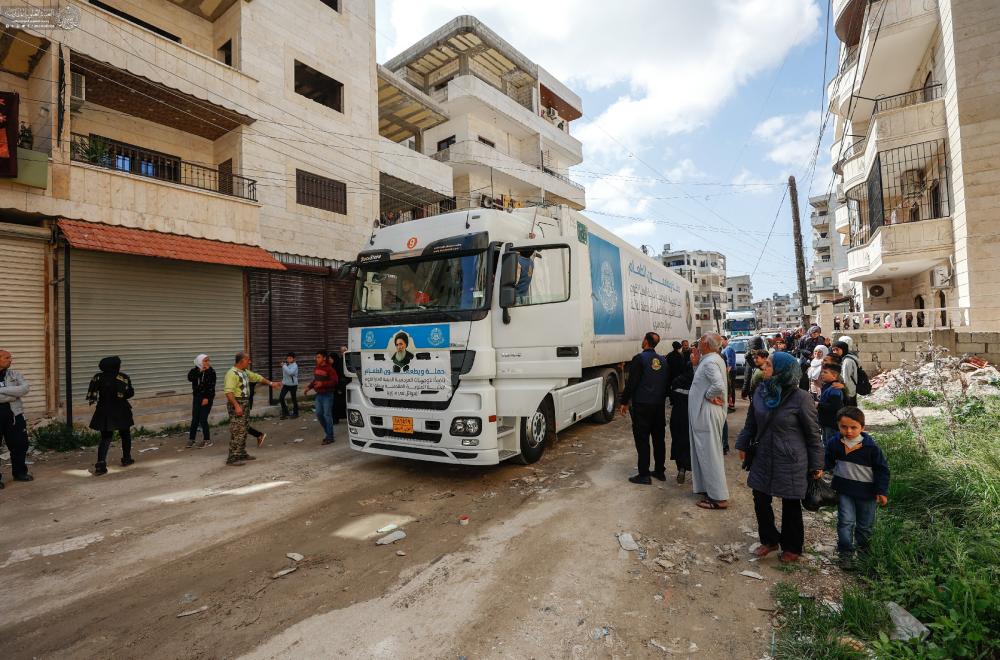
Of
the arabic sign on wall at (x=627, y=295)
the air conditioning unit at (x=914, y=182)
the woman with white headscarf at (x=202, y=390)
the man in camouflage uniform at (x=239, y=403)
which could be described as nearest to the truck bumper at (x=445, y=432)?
the man in camouflage uniform at (x=239, y=403)

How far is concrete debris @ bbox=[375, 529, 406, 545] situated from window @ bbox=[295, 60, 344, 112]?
15289 mm

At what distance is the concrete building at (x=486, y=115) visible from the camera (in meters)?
22.2

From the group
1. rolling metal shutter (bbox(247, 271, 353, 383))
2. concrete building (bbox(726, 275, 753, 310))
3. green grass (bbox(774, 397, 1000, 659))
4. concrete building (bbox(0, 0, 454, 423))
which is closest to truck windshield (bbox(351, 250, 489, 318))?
green grass (bbox(774, 397, 1000, 659))

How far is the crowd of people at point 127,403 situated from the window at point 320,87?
1075cm

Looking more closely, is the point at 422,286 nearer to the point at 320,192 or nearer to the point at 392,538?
the point at 392,538

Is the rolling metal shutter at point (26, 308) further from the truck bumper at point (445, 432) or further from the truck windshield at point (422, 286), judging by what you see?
the truck bumper at point (445, 432)

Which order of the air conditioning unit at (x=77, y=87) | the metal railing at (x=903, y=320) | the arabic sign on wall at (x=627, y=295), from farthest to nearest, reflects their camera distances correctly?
the metal railing at (x=903, y=320)
the air conditioning unit at (x=77, y=87)
the arabic sign on wall at (x=627, y=295)

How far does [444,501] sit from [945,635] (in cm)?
408

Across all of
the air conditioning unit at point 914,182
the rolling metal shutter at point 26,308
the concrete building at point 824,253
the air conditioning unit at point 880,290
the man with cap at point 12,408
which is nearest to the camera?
the man with cap at point 12,408

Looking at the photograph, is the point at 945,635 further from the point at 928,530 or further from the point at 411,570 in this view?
the point at 411,570

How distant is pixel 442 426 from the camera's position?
220 inches

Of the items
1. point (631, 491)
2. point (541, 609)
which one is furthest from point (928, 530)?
point (541, 609)

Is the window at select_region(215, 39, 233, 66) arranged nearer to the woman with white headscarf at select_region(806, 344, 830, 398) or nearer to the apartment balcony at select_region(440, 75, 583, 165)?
the apartment balcony at select_region(440, 75, 583, 165)

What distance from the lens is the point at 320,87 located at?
16.1 metres
